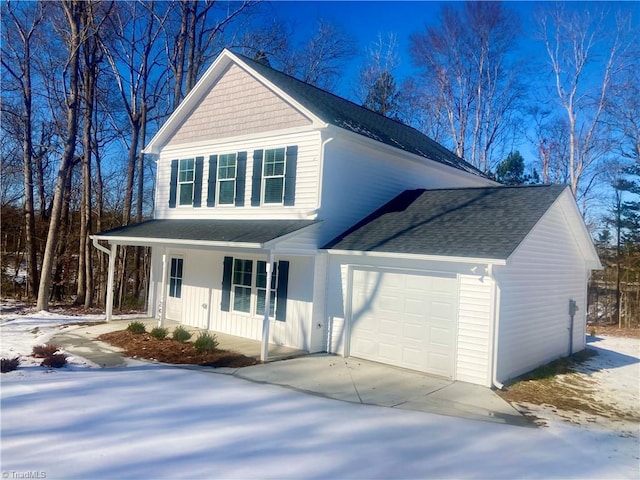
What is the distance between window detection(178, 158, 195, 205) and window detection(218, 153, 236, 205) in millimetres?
1194

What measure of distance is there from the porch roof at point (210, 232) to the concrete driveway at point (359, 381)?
8.03ft

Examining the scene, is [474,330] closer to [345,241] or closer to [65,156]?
[345,241]

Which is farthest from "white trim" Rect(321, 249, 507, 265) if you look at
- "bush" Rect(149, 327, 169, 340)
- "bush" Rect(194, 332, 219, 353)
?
"bush" Rect(149, 327, 169, 340)

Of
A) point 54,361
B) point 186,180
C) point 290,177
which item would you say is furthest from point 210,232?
point 54,361

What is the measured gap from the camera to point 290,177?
11.3 meters

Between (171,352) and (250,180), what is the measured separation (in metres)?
4.77

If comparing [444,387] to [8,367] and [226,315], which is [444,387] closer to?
[226,315]

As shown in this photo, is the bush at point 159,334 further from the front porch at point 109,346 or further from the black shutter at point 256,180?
the black shutter at point 256,180

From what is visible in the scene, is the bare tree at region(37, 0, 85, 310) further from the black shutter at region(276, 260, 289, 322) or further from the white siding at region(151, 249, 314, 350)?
the black shutter at region(276, 260, 289, 322)

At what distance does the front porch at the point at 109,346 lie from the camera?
30.5 feet

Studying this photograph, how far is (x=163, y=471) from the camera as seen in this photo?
14.0ft

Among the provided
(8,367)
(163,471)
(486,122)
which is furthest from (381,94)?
(163,471)

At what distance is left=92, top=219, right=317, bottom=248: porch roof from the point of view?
9804 mm

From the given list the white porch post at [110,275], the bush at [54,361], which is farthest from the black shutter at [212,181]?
the bush at [54,361]
